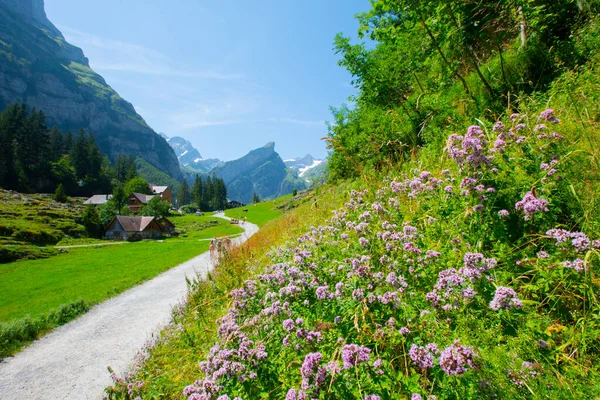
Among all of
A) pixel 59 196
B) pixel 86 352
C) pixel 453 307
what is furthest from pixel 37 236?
pixel 453 307

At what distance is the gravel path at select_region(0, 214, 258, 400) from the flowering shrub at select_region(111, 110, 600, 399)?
296 inches

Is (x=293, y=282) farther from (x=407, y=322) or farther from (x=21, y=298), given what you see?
(x=21, y=298)

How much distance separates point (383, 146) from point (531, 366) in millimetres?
7486

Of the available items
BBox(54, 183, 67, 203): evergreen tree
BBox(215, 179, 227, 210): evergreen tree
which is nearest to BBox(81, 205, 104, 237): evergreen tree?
BBox(54, 183, 67, 203): evergreen tree

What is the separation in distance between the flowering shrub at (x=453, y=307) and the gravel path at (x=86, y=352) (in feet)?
24.6

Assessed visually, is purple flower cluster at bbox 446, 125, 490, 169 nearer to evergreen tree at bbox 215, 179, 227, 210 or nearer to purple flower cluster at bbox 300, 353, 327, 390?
purple flower cluster at bbox 300, 353, 327, 390

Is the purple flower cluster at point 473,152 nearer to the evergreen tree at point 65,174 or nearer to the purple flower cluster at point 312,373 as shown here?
the purple flower cluster at point 312,373

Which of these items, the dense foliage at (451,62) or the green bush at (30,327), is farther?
the green bush at (30,327)

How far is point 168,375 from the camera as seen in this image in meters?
5.52

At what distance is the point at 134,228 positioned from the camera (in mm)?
63312

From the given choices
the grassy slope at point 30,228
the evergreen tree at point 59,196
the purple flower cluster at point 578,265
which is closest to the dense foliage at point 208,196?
the evergreen tree at point 59,196

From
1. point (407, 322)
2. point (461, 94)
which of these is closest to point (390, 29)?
point (461, 94)

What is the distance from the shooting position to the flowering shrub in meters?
2.18

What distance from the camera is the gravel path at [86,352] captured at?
8.12 m
